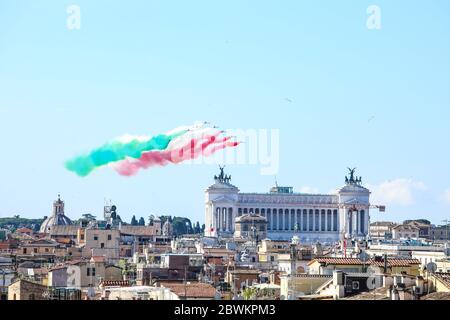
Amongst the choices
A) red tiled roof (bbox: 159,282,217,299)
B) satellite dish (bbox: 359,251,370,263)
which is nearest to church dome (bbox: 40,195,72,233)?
satellite dish (bbox: 359,251,370,263)

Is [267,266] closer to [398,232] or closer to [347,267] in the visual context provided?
[347,267]

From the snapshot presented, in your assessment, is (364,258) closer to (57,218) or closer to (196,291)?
(196,291)

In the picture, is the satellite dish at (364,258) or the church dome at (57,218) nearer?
the satellite dish at (364,258)

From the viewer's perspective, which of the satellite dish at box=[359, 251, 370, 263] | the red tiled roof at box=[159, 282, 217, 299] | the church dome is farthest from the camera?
the church dome

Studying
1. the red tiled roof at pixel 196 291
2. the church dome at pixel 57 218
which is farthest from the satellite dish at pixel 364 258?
the church dome at pixel 57 218

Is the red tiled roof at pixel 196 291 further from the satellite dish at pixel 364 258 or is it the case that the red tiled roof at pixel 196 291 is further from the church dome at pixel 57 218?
the church dome at pixel 57 218

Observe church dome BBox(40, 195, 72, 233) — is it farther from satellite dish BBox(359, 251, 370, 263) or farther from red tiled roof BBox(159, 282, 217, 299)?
red tiled roof BBox(159, 282, 217, 299)

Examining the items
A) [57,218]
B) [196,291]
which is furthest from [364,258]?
[57,218]

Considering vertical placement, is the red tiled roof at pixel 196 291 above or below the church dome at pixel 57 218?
below
